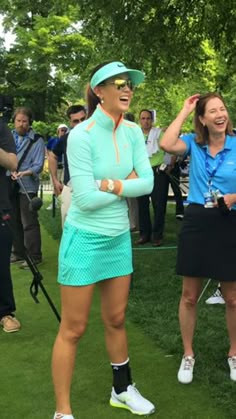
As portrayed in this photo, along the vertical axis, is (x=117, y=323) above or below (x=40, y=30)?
below

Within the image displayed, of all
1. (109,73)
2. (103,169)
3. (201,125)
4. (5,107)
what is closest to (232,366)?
(201,125)

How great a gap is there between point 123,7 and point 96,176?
5.49m

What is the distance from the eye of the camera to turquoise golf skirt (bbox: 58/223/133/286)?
284cm

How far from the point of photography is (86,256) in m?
2.85

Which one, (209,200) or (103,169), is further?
(209,200)

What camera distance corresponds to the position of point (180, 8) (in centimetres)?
799

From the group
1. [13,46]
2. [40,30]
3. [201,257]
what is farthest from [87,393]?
[13,46]

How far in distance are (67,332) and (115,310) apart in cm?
31

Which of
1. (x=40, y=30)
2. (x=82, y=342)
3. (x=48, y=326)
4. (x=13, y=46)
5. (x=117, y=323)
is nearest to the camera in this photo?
(x=117, y=323)

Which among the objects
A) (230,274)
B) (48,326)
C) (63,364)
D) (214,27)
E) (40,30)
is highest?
(40,30)

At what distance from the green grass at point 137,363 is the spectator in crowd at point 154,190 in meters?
2.27

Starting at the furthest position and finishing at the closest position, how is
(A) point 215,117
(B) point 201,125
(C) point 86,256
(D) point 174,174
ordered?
(D) point 174,174 → (B) point 201,125 → (A) point 215,117 → (C) point 86,256

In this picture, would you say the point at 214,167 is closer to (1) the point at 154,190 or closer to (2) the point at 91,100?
(2) the point at 91,100

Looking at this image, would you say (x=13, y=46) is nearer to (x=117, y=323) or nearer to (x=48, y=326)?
(x=48, y=326)
